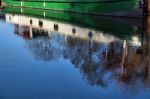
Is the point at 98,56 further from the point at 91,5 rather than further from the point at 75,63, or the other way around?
the point at 91,5

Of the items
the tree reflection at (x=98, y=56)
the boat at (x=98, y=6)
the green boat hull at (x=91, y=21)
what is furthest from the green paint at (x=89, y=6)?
the tree reflection at (x=98, y=56)

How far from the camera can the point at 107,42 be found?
18688mm

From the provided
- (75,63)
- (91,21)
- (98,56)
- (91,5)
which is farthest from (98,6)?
(75,63)

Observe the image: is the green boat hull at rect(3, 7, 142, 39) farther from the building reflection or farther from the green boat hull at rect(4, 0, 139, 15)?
the building reflection

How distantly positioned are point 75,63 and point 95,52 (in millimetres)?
2184

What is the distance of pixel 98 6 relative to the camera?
30.1 meters

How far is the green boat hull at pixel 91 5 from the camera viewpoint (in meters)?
28.8

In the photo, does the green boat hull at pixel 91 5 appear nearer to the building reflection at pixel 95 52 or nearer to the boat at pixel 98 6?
the boat at pixel 98 6

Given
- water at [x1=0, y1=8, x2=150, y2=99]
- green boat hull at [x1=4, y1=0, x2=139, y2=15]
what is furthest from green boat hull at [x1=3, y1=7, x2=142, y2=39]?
green boat hull at [x1=4, y1=0, x2=139, y2=15]

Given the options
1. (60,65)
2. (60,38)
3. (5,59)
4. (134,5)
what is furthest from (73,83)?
(134,5)

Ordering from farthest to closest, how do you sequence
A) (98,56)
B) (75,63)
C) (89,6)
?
1. (89,6)
2. (98,56)
3. (75,63)

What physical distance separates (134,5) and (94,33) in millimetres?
7746

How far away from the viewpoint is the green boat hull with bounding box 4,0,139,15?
94.6ft

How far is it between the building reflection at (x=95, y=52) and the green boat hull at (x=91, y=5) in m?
5.37
